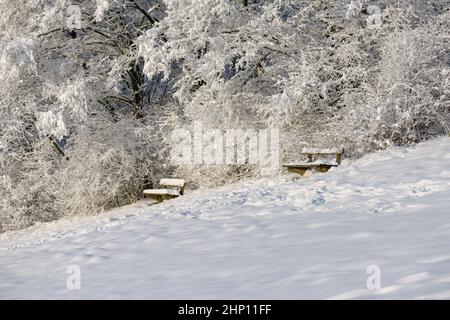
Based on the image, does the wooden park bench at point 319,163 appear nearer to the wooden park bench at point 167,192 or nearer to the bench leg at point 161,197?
the wooden park bench at point 167,192

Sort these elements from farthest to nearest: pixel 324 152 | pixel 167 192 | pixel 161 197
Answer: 1. pixel 161 197
2. pixel 167 192
3. pixel 324 152

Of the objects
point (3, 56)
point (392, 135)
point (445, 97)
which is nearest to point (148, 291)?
point (392, 135)

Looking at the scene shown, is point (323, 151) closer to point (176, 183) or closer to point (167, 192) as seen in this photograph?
point (176, 183)

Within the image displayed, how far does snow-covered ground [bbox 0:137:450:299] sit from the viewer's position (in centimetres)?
541

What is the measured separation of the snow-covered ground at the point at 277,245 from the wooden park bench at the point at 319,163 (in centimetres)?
79

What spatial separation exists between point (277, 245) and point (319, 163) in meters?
5.96

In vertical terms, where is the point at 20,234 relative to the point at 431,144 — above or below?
below

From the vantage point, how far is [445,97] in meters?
13.3

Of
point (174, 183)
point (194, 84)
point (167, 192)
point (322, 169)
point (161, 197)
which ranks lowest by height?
point (161, 197)

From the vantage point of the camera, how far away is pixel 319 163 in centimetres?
1280

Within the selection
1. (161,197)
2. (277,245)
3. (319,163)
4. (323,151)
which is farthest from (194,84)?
(277,245)

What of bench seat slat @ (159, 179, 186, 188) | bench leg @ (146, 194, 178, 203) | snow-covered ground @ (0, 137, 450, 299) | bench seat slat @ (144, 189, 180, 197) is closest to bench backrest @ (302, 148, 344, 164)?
snow-covered ground @ (0, 137, 450, 299)
